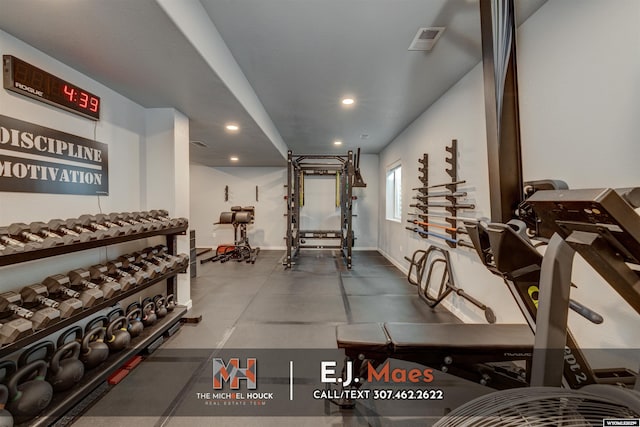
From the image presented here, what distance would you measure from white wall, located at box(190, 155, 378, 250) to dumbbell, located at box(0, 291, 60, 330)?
5.78m

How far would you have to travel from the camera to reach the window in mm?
5946

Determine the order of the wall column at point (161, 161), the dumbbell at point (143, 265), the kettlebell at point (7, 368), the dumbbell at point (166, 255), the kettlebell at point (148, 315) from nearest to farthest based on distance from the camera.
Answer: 1. the kettlebell at point (7, 368)
2. the dumbbell at point (143, 265)
3. the kettlebell at point (148, 315)
4. the dumbbell at point (166, 255)
5. the wall column at point (161, 161)

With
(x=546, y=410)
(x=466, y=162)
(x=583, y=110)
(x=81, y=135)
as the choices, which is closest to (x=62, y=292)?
(x=81, y=135)

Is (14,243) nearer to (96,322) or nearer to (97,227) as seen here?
(97,227)

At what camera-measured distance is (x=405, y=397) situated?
176cm

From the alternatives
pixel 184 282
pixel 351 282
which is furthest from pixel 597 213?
pixel 351 282

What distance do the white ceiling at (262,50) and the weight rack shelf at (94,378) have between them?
215 cm

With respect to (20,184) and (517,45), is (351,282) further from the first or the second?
(20,184)

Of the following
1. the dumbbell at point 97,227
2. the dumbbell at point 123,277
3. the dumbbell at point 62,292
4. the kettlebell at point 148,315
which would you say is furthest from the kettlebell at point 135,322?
the dumbbell at point 97,227

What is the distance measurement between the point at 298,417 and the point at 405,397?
721 millimetres

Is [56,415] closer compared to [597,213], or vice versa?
[597,213]

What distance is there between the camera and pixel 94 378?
171cm

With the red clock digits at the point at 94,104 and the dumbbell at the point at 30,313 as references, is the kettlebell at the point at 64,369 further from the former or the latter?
the red clock digits at the point at 94,104

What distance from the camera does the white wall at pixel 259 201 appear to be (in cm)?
723
